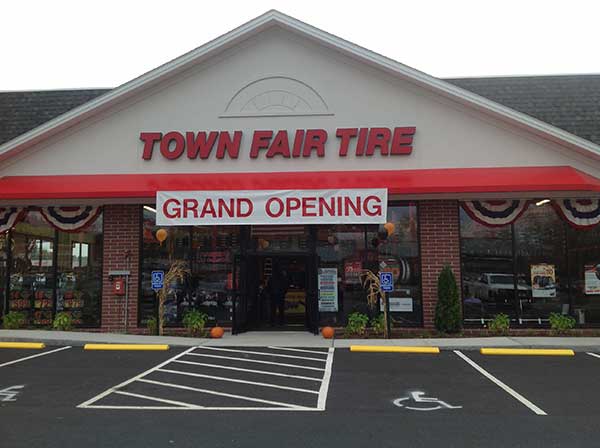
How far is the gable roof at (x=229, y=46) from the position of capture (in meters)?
12.9

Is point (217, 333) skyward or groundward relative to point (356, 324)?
groundward

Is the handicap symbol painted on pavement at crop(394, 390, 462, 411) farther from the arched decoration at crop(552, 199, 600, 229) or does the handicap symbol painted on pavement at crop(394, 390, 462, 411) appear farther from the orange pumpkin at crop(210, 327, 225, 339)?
the arched decoration at crop(552, 199, 600, 229)

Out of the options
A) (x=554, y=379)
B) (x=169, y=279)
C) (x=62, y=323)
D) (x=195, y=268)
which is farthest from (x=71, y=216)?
(x=554, y=379)

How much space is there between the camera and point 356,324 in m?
13.1

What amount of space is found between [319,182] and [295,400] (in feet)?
21.5

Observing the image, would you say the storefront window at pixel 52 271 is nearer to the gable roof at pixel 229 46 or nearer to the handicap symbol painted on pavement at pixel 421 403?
the gable roof at pixel 229 46

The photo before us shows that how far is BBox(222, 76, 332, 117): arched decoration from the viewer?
44.4 ft

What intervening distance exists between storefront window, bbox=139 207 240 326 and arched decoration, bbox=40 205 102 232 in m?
1.44

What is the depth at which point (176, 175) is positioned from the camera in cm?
1338

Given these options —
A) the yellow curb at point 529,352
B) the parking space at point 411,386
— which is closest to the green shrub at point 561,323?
the yellow curb at point 529,352

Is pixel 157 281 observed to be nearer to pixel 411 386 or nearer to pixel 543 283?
pixel 411 386

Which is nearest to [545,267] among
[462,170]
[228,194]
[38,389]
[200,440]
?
[462,170]

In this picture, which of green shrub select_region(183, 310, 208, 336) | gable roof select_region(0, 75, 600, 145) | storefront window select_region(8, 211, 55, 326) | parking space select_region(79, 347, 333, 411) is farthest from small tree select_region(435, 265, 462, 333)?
storefront window select_region(8, 211, 55, 326)

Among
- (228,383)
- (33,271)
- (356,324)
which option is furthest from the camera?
(33,271)
